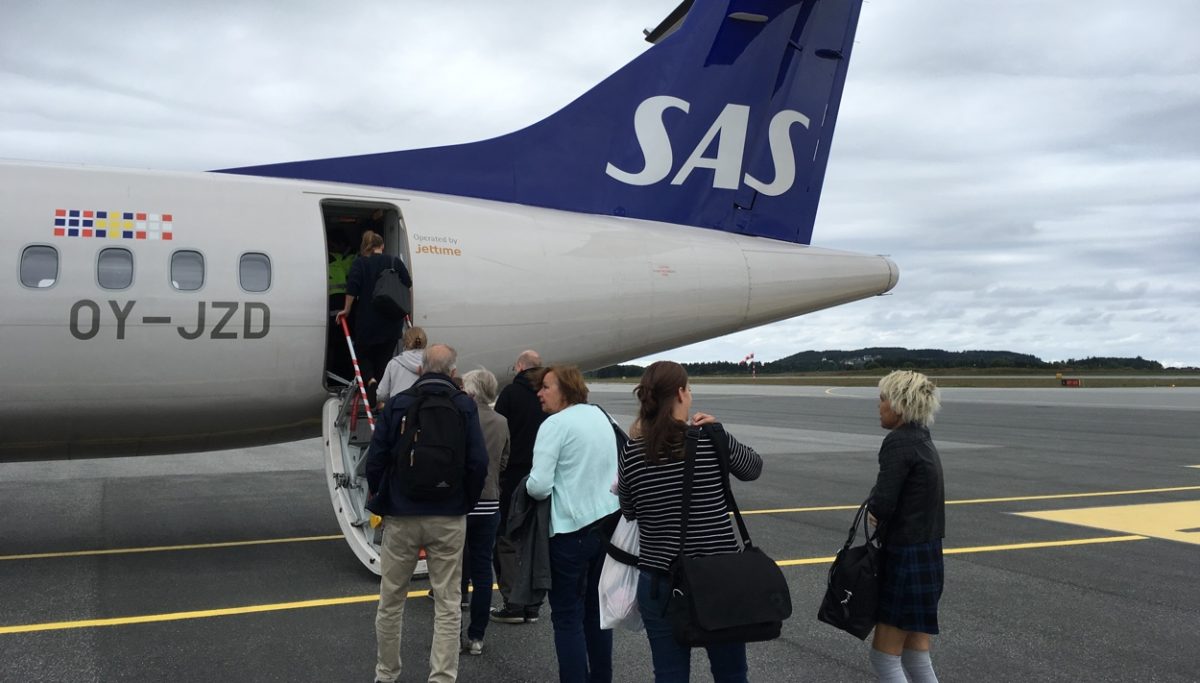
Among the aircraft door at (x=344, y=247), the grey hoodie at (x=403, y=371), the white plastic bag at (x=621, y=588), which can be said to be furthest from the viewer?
the aircraft door at (x=344, y=247)

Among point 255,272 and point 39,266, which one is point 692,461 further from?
point 39,266

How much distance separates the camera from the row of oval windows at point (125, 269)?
7715 mm

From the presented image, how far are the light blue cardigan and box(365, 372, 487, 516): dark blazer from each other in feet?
1.02

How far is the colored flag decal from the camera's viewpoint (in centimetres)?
786

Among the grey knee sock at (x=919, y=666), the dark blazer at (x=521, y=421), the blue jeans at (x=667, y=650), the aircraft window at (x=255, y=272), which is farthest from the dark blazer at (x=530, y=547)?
the aircraft window at (x=255, y=272)

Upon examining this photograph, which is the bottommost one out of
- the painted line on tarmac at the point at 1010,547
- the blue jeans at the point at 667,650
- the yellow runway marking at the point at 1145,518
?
the painted line on tarmac at the point at 1010,547

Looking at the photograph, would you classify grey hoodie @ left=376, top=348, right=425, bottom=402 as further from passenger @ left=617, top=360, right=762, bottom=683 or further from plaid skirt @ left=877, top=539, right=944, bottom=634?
plaid skirt @ left=877, top=539, right=944, bottom=634

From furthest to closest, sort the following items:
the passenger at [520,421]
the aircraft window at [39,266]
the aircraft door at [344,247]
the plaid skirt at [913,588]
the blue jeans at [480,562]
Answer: the aircraft door at [344,247] → the aircraft window at [39,266] → the passenger at [520,421] → the blue jeans at [480,562] → the plaid skirt at [913,588]

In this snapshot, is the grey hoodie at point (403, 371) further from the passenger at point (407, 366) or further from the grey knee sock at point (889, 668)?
the grey knee sock at point (889, 668)

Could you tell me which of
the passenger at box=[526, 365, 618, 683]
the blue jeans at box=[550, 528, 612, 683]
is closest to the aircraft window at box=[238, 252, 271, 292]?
the passenger at box=[526, 365, 618, 683]

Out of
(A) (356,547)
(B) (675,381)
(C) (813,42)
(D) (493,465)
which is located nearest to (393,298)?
(A) (356,547)

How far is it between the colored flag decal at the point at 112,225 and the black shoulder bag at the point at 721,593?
6.13m

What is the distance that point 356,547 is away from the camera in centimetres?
745

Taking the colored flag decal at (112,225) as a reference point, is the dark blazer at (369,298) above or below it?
below
